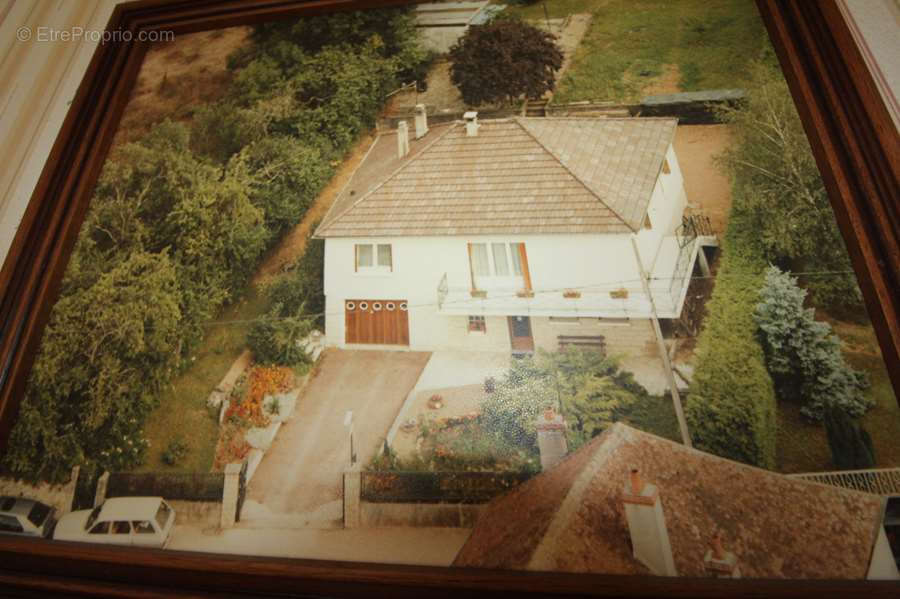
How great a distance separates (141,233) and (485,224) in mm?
1295

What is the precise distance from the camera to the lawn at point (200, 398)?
1735mm

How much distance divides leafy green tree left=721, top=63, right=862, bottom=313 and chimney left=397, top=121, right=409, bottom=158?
1.11 meters

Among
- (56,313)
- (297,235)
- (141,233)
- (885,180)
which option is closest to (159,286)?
(141,233)

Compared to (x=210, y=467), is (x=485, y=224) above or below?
above

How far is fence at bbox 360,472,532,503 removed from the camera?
60.1 inches

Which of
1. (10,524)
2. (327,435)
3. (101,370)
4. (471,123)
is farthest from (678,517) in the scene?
(10,524)

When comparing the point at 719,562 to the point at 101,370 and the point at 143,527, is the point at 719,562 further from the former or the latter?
the point at 101,370

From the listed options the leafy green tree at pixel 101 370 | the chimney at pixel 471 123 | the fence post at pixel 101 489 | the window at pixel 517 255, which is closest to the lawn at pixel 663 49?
the chimney at pixel 471 123

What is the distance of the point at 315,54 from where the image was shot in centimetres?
231

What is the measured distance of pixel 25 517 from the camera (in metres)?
1.72

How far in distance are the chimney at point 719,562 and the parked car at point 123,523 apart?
1.51 metres

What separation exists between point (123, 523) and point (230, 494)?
340 mm

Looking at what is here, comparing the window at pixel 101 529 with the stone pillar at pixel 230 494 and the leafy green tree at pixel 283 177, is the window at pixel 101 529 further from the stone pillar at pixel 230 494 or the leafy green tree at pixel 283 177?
the leafy green tree at pixel 283 177

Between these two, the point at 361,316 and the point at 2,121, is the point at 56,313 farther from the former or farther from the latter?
the point at 361,316
